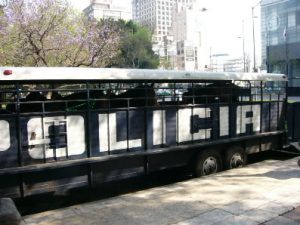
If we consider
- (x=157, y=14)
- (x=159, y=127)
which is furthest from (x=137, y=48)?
(x=159, y=127)

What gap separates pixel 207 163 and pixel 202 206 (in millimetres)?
2702

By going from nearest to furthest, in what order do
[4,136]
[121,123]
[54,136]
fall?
1. [4,136]
2. [54,136]
3. [121,123]

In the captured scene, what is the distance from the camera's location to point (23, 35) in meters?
16.2

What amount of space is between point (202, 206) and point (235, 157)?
139 inches

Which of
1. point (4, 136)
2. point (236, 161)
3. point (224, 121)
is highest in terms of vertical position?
point (4, 136)

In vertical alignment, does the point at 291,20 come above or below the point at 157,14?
below

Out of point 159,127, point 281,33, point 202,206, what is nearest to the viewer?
point 202,206

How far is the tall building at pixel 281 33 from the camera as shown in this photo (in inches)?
1955

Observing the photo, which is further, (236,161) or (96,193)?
(236,161)

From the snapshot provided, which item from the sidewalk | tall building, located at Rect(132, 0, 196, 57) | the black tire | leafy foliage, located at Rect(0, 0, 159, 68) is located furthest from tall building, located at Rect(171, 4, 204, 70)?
the sidewalk

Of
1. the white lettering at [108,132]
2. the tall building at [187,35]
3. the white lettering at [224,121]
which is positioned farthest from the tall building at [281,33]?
the white lettering at [108,132]

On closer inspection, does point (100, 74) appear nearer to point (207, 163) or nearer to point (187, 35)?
point (207, 163)

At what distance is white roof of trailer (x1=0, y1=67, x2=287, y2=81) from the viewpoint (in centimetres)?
567

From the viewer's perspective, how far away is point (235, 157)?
9133mm
